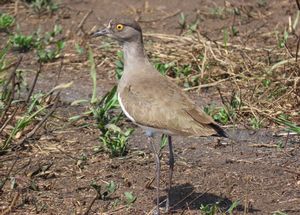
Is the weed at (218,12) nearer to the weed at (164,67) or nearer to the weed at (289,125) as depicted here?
the weed at (164,67)

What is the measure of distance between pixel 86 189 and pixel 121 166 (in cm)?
47

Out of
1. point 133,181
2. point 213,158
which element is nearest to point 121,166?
point 133,181

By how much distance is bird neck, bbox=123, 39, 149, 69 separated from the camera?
22.4 ft

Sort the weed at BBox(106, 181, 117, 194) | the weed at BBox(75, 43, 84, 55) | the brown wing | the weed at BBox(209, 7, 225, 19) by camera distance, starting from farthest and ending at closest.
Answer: the weed at BBox(209, 7, 225, 19)
the weed at BBox(75, 43, 84, 55)
the weed at BBox(106, 181, 117, 194)
the brown wing

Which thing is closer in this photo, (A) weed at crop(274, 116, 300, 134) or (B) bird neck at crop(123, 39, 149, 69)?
(B) bird neck at crop(123, 39, 149, 69)

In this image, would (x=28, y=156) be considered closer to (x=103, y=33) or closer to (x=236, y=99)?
(x=103, y=33)

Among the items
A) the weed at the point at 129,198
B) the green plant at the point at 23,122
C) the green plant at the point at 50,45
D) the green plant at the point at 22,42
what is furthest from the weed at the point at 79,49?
the weed at the point at 129,198

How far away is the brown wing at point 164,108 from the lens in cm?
603

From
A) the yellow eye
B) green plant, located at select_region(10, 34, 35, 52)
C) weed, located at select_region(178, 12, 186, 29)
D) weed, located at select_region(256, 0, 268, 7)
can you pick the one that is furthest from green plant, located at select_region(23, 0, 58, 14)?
the yellow eye

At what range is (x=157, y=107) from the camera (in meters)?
6.20

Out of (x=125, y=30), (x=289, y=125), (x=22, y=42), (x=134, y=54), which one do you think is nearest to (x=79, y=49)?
(x=22, y=42)

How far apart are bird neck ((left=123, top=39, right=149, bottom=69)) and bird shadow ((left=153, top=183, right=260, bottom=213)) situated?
101cm

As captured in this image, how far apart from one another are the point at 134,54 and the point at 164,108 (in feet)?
2.79

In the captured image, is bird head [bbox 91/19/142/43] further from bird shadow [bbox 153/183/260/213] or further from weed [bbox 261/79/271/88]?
weed [bbox 261/79/271/88]
